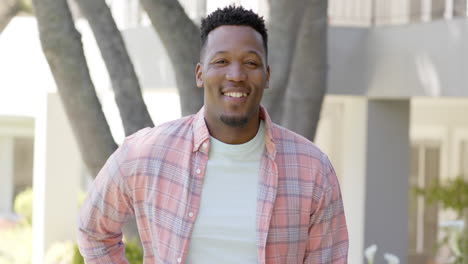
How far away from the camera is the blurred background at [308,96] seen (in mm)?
5336

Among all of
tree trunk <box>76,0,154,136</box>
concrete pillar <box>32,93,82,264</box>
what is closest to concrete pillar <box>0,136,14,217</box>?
concrete pillar <box>32,93,82,264</box>

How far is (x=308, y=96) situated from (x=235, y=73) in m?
2.98

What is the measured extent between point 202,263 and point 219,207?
165 mm

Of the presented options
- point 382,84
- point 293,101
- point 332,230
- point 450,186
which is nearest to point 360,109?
point 382,84

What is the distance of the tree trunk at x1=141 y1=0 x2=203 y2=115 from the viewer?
5.29m

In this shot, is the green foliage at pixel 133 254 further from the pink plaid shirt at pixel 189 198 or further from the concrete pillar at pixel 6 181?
the concrete pillar at pixel 6 181

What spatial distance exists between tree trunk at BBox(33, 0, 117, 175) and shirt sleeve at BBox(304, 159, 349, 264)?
2615mm

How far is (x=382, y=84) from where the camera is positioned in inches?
366

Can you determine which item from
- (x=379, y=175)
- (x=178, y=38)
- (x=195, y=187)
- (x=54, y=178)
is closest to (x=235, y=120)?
(x=195, y=187)

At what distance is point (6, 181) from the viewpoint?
2141 centimetres

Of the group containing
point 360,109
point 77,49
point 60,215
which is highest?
point 77,49

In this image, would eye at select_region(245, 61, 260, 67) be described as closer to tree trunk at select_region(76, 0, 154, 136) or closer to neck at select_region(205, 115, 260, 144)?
neck at select_region(205, 115, 260, 144)

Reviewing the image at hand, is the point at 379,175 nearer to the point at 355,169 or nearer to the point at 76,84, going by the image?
the point at 355,169

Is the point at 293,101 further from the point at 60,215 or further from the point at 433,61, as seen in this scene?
the point at 60,215
